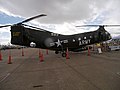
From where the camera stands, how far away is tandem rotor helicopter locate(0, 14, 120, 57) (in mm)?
14227

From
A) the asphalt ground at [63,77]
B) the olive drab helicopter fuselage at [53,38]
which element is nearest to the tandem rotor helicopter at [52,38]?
the olive drab helicopter fuselage at [53,38]

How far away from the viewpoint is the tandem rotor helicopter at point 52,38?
14.2 meters

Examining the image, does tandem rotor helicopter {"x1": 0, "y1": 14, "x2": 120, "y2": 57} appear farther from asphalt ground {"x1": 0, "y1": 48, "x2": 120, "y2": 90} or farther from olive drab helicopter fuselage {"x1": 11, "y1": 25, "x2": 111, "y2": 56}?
asphalt ground {"x1": 0, "y1": 48, "x2": 120, "y2": 90}

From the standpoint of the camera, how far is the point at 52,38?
16906 millimetres

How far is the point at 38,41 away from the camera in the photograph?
15.8 meters

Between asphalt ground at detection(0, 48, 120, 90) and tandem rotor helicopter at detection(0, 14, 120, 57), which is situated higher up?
tandem rotor helicopter at detection(0, 14, 120, 57)

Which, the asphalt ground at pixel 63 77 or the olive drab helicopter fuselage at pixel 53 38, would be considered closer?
the asphalt ground at pixel 63 77

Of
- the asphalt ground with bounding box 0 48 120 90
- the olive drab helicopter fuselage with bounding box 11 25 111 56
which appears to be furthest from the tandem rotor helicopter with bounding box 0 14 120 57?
the asphalt ground with bounding box 0 48 120 90

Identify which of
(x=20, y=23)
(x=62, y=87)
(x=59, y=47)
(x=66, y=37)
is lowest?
(x=62, y=87)

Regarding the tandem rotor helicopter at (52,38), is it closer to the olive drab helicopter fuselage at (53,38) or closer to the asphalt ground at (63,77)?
the olive drab helicopter fuselage at (53,38)

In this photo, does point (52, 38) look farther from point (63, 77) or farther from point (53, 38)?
point (63, 77)

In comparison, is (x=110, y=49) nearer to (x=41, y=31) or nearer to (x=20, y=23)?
(x=41, y=31)

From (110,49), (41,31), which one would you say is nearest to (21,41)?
(41,31)

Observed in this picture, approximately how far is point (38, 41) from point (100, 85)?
11592 mm
